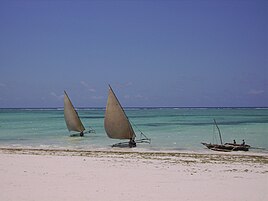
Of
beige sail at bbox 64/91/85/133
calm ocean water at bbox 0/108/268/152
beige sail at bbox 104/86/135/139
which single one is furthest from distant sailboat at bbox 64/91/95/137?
beige sail at bbox 104/86/135/139

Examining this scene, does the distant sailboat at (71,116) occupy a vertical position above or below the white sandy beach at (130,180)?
above

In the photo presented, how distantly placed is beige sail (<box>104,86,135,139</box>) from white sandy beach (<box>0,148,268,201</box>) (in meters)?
9.90

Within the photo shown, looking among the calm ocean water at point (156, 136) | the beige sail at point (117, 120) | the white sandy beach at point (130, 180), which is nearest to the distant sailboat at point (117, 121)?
the beige sail at point (117, 120)

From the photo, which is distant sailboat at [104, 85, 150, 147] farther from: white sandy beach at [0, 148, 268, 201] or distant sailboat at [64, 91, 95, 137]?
distant sailboat at [64, 91, 95, 137]

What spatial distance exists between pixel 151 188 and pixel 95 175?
3119 mm

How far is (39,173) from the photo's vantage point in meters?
14.3

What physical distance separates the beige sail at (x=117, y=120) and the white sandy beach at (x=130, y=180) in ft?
32.5

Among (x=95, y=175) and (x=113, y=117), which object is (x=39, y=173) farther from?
(x=113, y=117)

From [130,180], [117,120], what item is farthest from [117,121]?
[130,180]

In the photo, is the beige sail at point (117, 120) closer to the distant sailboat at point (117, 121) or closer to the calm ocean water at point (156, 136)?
the distant sailboat at point (117, 121)

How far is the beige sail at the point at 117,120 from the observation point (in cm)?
2781

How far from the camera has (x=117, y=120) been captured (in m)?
28.0

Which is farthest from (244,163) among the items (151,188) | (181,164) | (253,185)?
(151,188)

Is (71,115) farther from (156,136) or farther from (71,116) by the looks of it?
(156,136)
